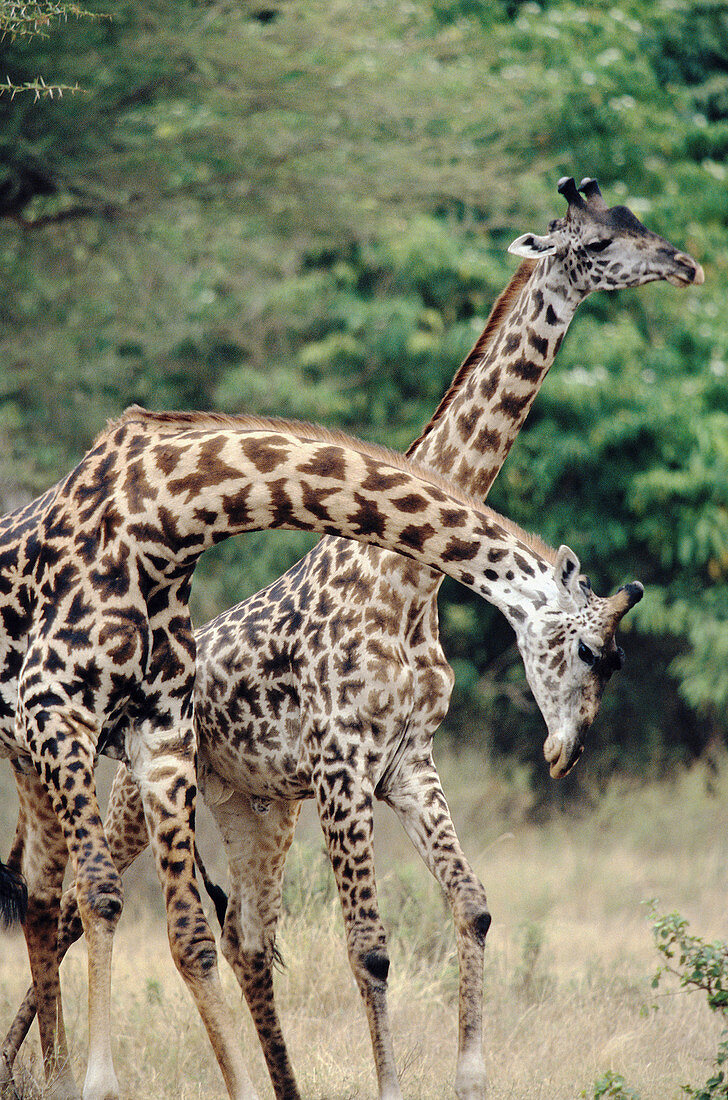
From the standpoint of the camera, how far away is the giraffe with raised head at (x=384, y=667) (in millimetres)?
4688

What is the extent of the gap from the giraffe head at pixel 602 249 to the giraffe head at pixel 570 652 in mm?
1487

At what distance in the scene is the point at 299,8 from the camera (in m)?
11.3

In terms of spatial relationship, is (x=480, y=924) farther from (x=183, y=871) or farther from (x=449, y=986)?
(x=449, y=986)

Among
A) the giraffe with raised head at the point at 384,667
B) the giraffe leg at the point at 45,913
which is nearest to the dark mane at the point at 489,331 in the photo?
the giraffe with raised head at the point at 384,667

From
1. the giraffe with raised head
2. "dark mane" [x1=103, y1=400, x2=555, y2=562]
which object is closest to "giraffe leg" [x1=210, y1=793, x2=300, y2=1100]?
the giraffe with raised head

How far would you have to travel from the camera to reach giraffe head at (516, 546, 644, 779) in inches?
153

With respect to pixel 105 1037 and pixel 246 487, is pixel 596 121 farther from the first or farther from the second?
pixel 105 1037

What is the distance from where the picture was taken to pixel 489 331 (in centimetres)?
532

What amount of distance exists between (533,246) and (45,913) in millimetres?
3293

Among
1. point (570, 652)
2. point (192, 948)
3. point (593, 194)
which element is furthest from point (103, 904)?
point (593, 194)

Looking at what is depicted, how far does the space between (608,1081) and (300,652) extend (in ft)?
6.29

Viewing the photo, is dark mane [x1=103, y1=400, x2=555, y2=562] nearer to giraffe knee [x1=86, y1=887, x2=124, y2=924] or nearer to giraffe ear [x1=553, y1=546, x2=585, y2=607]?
giraffe ear [x1=553, y1=546, x2=585, y2=607]

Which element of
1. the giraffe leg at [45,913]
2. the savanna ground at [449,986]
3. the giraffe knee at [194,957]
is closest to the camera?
the giraffe knee at [194,957]

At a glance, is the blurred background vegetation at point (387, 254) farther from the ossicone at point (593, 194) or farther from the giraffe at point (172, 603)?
the giraffe at point (172, 603)
